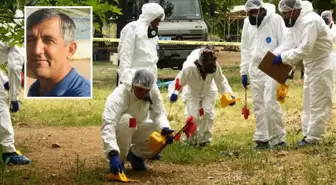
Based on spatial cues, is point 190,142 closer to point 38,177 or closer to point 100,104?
point 38,177

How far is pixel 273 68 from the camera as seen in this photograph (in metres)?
8.84

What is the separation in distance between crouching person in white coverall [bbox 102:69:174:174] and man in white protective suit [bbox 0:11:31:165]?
1.22m

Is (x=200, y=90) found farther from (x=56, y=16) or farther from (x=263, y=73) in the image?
(x=56, y=16)

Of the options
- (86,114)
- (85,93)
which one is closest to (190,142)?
(85,93)

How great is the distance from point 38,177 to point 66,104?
25.6ft

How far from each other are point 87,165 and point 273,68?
2477 mm

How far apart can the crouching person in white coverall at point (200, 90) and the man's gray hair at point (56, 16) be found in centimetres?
167

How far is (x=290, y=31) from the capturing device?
9.29 m

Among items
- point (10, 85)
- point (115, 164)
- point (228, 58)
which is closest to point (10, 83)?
point (10, 85)

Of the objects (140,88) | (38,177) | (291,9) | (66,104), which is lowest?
(66,104)

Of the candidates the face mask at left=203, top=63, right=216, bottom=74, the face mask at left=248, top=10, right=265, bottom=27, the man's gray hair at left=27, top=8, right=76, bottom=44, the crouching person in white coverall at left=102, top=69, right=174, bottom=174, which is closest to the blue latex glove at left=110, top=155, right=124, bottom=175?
the crouching person in white coverall at left=102, top=69, right=174, bottom=174

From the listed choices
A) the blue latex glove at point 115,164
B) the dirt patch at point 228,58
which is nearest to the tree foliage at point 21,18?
the blue latex glove at point 115,164

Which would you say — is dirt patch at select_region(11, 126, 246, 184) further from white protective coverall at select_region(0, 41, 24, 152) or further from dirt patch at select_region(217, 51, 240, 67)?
dirt patch at select_region(217, 51, 240, 67)

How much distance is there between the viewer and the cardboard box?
348 inches
